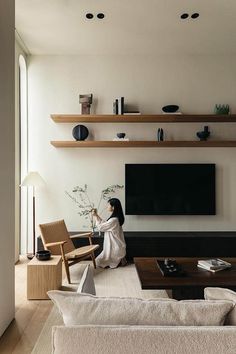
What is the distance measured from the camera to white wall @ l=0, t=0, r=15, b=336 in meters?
2.73

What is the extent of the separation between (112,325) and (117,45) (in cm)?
461

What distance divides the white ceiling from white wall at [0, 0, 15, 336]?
122 cm

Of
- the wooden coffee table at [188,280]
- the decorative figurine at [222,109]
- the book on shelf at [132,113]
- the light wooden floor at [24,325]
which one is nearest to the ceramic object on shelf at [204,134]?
the decorative figurine at [222,109]

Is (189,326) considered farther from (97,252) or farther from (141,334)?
(97,252)

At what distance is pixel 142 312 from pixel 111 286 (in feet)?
8.91

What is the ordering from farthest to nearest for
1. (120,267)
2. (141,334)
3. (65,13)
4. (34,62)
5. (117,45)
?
1. (34,62)
2. (117,45)
3. (120,267)
4. (65,13)
5. (141,334)

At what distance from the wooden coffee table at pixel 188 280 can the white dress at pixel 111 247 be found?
145 cm

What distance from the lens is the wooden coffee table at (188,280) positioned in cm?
269

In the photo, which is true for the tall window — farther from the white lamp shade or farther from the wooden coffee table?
the wooden coffee table

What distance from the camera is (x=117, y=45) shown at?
5.05 meters

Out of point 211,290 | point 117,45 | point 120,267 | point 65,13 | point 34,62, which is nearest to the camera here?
point 211,290

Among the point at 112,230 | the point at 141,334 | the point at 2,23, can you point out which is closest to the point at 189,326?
the point at 141,334

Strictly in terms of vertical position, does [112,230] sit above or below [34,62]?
below

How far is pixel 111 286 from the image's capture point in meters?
3.89
